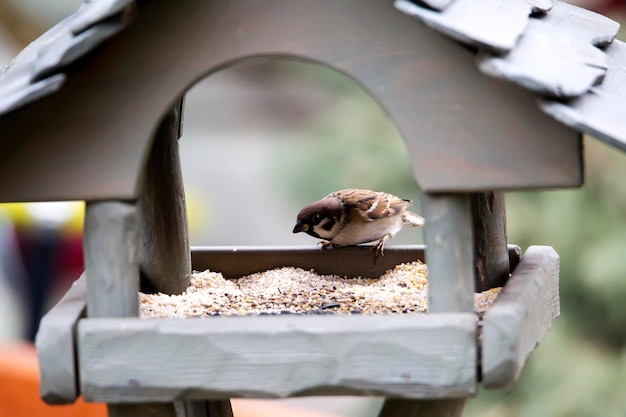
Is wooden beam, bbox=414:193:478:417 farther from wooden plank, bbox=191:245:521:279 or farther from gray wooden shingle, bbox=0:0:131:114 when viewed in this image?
wooden plank, bbox=191:245:521:279

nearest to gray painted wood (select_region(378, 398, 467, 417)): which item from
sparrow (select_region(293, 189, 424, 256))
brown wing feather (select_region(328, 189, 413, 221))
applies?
sparrow (select_region(293, 189, 424, 256))

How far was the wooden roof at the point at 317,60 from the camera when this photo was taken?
1.46 meters

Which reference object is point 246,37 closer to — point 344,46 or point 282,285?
point 344,46

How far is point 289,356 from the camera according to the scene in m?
1.50

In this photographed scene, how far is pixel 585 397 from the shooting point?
3270 millimetres

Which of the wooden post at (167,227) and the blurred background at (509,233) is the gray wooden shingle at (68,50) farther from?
the blurred background at (509,233)

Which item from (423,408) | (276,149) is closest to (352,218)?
(423,408)

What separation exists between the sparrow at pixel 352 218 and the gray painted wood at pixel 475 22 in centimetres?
126

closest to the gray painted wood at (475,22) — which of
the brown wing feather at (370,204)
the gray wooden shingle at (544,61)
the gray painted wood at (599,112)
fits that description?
the gray wooden shingle at (544,61)

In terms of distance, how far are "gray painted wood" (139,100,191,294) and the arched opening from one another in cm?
140

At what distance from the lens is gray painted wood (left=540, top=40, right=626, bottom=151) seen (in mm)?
1362

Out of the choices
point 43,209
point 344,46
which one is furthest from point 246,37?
point 43,209

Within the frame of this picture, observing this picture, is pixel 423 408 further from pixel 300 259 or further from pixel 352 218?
pixel 352 218

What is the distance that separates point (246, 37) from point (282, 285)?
82 cm
